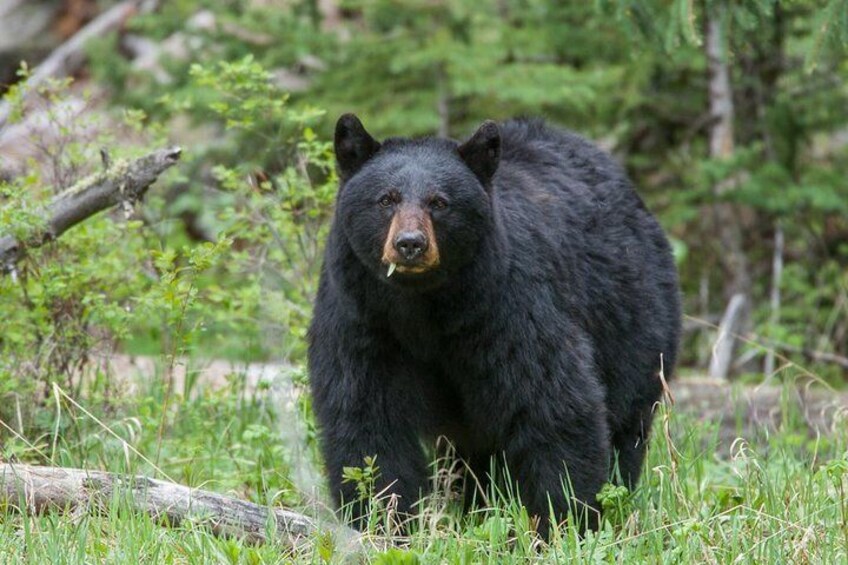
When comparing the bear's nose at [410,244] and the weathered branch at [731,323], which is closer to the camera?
the bear's nose at [410,244]

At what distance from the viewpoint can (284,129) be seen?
738cm

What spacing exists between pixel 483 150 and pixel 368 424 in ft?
3.93

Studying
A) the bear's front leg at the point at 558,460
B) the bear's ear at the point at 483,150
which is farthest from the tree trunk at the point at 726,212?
the bear's ear at the point at 483,150

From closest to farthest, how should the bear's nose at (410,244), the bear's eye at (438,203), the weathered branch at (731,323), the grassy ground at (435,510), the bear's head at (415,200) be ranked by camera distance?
the grassy ground at (435,510) < the bear's nose at (410,244) < the bear's head at (415,200) < the bear's eye at (438,203) < the weathered branch at (731,323)

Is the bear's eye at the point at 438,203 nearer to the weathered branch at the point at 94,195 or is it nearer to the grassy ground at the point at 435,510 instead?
the grassy ground at the point at 435,510

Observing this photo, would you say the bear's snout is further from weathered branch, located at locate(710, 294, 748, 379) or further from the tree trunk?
weathered branch, located at locate(710, 294, 748, 379)

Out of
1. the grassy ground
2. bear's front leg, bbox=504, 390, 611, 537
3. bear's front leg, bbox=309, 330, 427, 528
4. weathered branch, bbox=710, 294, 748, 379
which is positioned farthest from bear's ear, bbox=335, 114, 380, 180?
weathered branch, bbox=710, 294, 748, 379

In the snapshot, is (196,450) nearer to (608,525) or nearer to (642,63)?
(608,525)

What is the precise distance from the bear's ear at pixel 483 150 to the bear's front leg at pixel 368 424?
2.72 feet

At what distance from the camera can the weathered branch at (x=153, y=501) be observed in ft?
15.6

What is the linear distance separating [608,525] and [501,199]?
4.73ft

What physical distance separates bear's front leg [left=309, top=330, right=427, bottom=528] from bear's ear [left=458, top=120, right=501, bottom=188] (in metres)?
0.83

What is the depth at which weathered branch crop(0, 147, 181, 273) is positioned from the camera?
19.5 feet

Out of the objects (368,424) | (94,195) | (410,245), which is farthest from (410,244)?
(94,195)
